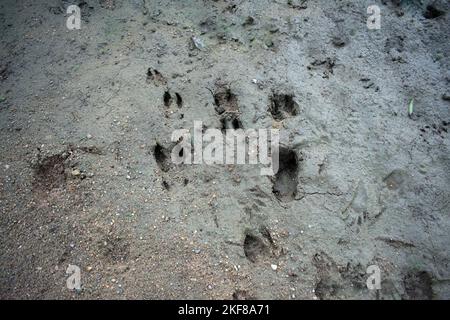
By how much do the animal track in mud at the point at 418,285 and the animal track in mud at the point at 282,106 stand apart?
56.0 inches

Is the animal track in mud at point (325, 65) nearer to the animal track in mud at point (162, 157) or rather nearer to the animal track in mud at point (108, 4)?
the animal track in mud at point (162, 157)

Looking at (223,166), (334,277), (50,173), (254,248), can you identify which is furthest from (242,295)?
(50,173)

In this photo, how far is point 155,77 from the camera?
119 inches

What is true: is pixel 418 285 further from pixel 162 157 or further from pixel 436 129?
pixel 162 157

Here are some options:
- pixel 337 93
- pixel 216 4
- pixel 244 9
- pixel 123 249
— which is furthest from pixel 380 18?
pixel 123 249

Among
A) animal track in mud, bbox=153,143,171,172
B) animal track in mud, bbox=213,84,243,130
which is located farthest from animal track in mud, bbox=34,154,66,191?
animal track in mud, bbox=213,84,243,130

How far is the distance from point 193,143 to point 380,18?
2.20m

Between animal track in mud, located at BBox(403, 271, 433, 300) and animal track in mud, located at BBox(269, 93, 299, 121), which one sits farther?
animal track in mud, located at BBox(269, 93, 299, 121)

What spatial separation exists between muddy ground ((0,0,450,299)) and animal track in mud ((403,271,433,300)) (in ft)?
0.04

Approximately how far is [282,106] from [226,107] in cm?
46

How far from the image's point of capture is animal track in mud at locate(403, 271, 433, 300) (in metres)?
2.36

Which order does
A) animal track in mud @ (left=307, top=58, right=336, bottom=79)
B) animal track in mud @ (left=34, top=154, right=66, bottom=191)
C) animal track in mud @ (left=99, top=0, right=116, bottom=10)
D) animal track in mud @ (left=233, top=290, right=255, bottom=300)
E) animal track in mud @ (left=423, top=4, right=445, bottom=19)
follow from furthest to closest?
animal track in mud @ (left=423, top=4, right=445, bottom=19), animal track in mud @ (left=99, top=0, right=116, bottom=10), animal track in mud @ (left=307, top=58, right=336, bottom=79), animal track in mud @ (left=34, top=154, right=66, bottom=191), animal track in mud @ (left=233, top=290, right=255, bottom=300)

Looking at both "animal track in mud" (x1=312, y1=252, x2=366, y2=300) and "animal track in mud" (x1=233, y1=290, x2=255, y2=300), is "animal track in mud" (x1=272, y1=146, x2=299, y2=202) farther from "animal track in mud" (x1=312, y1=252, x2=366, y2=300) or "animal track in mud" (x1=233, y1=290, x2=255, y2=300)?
"animal track in mud" (x1=233, y1=290, x2=255, y2=300)

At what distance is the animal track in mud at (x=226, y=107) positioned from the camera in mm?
2877
